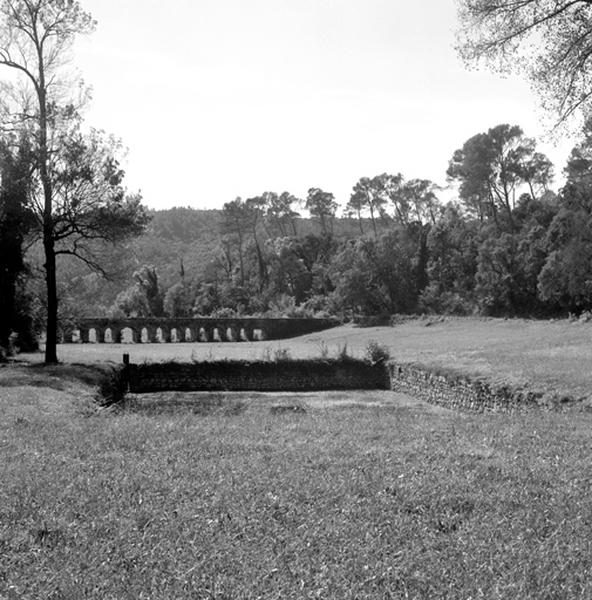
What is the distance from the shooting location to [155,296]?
81250mm

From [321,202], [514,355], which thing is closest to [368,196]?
[321,202]

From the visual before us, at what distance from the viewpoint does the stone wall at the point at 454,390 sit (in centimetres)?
1761

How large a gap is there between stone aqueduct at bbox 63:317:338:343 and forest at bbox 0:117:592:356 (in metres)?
3.29

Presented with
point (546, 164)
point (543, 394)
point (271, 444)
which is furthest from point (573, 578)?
point (546, 164)

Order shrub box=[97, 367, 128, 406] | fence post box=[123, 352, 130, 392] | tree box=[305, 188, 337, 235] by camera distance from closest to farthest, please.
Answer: shrub box=[97, 367, 128, 406]
fence post box=[123, 352, 130, 392]
tree box=[305, 188, 337, 235]

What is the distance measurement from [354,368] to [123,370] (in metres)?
10.3

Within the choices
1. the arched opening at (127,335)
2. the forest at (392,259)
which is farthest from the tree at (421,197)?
the arched opening at (127,335)

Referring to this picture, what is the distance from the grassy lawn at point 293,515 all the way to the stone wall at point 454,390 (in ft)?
27.1

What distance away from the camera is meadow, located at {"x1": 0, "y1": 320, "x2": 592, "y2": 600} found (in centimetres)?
430

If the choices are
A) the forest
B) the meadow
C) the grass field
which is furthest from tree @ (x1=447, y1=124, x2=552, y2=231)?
the meadow

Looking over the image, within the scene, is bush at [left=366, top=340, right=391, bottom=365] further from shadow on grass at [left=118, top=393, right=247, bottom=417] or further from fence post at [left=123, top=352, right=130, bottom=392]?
fence post at [left=123, top=352, right=130, bottom=392]

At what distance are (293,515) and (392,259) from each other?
6693 centimetres

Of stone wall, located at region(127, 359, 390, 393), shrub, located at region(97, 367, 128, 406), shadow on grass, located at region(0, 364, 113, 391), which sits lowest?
stone wall, located at region(127, 359, 390, 393)

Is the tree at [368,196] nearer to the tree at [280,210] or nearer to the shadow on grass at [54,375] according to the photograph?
the tree at [280,210]
